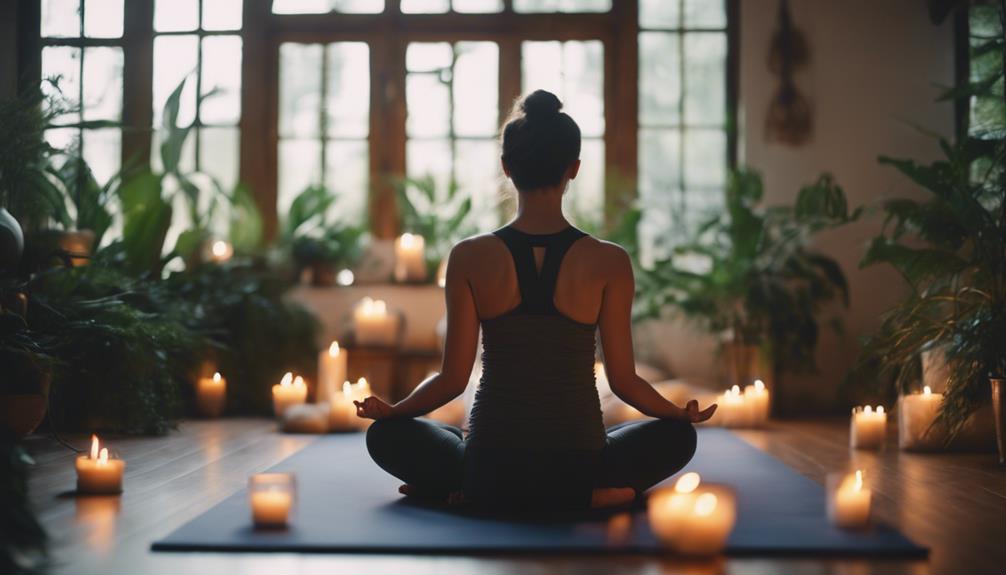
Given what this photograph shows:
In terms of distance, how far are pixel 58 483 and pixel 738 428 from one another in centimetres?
239

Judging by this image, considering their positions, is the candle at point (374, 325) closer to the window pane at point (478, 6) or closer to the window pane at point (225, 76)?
the window pane at point (225, 76)

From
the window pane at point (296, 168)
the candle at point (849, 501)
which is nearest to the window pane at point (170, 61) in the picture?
the window pane at point (296, 168)

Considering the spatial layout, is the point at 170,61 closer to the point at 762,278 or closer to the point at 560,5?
the point at 560,5

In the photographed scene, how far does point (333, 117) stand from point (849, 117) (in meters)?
2.47

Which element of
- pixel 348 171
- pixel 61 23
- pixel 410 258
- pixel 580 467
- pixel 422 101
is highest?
pixel 61 23

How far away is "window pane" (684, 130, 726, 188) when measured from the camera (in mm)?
5164

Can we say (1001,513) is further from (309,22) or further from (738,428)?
(309,22)

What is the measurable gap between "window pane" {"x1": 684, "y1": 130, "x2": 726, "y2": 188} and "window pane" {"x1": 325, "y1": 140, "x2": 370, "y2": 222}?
1.58m

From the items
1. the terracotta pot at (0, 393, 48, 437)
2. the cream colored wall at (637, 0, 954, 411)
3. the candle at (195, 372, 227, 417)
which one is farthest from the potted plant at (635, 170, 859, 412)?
the terracotta pot at (0, 393, 48, 437)

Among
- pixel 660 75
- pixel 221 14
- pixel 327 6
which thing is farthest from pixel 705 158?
pixel 221 14

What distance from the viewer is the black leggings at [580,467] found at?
2129mm

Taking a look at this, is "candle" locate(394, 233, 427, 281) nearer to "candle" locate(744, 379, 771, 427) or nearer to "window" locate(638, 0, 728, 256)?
"window" locate(638, 0, 728, 256)

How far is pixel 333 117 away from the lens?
525 centimetres

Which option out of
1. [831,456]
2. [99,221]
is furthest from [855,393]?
[99,221]
